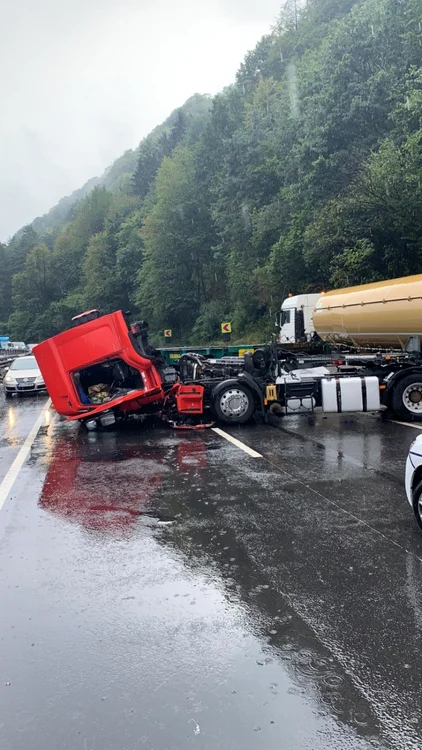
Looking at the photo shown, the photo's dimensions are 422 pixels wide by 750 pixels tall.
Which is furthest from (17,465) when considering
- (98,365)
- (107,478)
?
(98,365)

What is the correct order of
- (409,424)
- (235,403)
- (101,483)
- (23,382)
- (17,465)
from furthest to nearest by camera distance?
1. (23,382)
2. (235,403)
3. (409,424)
4. (17,465)
5. (101,483)

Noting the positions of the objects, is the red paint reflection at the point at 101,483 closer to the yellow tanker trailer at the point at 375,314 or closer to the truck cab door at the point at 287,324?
the yellow tanker trailer at the point at 375,314

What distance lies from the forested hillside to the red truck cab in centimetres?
1783

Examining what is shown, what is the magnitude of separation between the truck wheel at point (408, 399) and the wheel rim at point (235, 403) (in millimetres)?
3193

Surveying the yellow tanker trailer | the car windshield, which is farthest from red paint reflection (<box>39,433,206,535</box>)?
the car windshield

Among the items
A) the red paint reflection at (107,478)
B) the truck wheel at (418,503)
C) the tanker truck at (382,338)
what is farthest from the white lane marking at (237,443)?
the truck wheel at (418,503)

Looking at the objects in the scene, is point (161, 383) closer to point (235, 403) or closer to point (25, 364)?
point (235, 403)

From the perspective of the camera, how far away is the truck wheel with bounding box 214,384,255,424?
13289 mm

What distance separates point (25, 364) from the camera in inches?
925

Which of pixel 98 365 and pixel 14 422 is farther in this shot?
pixel 14 422

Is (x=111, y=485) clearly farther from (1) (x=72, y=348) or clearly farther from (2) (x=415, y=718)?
(2) (x=415, y=718)

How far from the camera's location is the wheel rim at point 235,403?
43.7 feet

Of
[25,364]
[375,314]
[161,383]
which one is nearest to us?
[161,383]

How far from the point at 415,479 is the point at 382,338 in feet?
32.5
